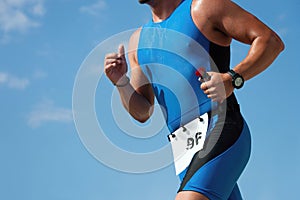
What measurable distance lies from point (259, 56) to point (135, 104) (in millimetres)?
1205

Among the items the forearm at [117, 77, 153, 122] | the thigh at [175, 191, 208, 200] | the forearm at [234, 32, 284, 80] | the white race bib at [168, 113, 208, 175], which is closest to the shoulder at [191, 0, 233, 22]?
the forearm at [234, 32, 284, 80]

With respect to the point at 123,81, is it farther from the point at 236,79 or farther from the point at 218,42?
the point at 236,79

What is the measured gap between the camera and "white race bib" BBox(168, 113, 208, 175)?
14.4ft

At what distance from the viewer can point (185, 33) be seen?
456 centimetres

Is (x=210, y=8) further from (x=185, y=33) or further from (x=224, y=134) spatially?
(x=224, y=134)

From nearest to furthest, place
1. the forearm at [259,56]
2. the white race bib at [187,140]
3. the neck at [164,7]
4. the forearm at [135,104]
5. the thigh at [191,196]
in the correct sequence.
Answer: the thigh at [191,196]
the forearm at [259,56]
the white race bib at [187,140]
the neck at [164,7]
the forearm at [135,104]

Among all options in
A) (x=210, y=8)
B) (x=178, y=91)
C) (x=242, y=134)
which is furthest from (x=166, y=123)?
(x=210, y=8)

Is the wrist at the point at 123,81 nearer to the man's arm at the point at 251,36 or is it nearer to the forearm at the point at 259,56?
the man's arm at the point at 251,36

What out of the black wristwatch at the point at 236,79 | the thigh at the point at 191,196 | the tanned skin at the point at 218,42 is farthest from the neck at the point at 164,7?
the thigh at the point at 191,196

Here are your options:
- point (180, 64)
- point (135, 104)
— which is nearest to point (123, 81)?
point (135, 104)

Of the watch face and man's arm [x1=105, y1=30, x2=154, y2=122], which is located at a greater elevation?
Answer: man's arm [x1=105, y1=30, x2=154, y2=122]

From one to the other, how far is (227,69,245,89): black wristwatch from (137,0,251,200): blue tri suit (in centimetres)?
33

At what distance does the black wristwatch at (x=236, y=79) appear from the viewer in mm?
4105

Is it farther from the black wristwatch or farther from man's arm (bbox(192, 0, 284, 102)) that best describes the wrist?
the black wristwatch
